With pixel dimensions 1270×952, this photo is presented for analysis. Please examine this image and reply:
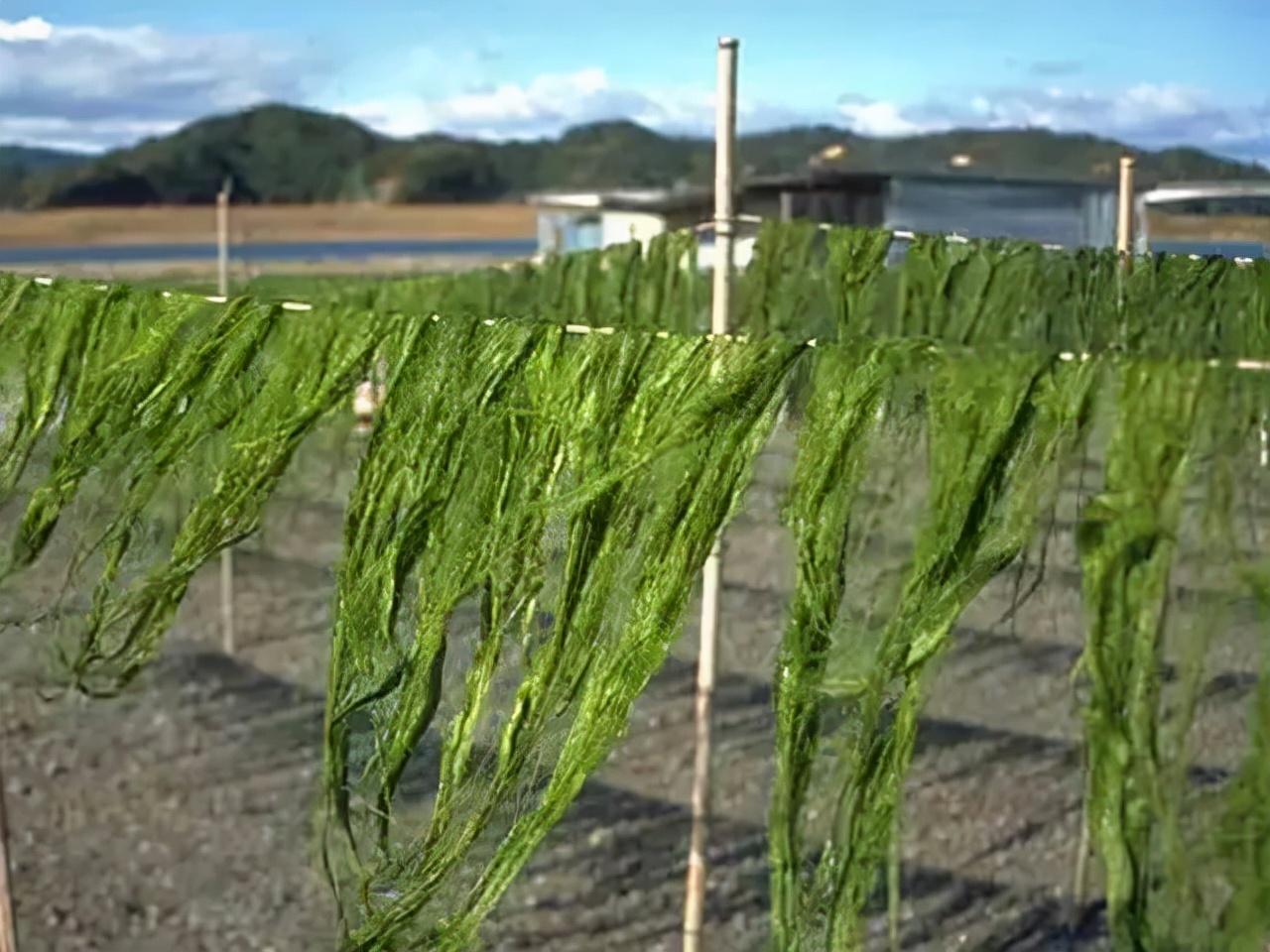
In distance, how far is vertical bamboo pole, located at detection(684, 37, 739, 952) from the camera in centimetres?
320

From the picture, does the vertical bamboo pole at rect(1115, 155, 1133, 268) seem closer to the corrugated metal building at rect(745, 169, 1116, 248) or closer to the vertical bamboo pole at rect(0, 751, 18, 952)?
the vertical bamboo pole at rect(0, 751, 18, 952)

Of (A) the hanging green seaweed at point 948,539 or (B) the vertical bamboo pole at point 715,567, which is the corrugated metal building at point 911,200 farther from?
(A) the hanging green seaweed at point 948,539

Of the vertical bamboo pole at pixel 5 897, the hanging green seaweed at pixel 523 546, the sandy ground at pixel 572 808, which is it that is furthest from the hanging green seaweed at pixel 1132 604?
the vertical bamboo pole at pixel 5 897

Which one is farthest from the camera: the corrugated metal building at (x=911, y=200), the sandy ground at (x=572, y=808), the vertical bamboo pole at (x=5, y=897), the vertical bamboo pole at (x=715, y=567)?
the corrugated metal building at (x=911, y=200)

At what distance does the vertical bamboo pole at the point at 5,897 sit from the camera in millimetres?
3582

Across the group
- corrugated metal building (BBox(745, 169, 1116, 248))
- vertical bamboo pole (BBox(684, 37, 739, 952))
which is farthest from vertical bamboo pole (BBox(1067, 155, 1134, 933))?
A: corrugated metal building (BBox(745, 169, 1116, 248))

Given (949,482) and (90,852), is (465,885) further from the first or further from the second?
(90,852)

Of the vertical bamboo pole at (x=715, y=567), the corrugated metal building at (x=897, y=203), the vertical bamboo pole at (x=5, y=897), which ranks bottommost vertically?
the vertical bamboo pole at (x=5, y=897)

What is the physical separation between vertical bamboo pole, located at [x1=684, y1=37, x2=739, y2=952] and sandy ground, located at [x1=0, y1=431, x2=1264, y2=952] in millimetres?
1125

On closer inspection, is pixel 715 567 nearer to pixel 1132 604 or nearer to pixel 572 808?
pixel 1132 604

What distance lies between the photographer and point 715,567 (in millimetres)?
3398

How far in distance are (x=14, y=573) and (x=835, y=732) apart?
2402 mm

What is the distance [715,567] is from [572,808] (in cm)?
259

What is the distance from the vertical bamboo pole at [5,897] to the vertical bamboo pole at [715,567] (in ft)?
5.86
